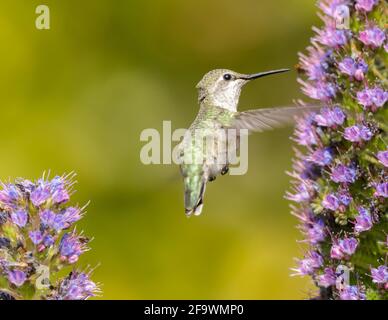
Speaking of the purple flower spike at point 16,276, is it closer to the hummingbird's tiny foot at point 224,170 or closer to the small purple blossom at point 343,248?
the small purple blossom at point 343,248

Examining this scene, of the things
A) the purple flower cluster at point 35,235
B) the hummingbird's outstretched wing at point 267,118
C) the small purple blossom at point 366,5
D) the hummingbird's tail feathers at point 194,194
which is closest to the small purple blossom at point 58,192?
the purple flower cluster at point 35,235

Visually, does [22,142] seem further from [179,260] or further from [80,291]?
[80,291]

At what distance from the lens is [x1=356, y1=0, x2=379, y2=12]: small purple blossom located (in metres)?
6.09

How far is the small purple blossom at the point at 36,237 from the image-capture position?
16.8 ft

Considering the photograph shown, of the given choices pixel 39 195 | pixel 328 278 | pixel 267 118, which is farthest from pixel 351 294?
pixel 39 195

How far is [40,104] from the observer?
1085 cm

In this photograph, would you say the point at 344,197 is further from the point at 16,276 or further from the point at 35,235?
the point at 16,276

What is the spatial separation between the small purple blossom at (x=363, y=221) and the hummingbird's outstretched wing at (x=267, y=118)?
0.80 meters

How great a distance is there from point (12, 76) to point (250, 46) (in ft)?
10.6

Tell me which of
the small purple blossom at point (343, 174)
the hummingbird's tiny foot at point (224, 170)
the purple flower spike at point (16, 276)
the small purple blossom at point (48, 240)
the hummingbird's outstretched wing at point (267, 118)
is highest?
the hummingbird's outstretched wing at point (267, 118)

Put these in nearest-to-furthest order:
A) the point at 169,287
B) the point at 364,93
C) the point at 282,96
Result: 1. the point at 364,93
2. the point at 169,287
3. the point at 282,96

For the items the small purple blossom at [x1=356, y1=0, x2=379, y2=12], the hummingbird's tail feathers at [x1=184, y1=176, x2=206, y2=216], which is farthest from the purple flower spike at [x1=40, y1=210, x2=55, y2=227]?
the small purple blossom at [x1=356, y1=0, x2=379, y2=12]

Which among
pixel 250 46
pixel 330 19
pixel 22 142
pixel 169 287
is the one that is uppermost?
pixel 250 46
